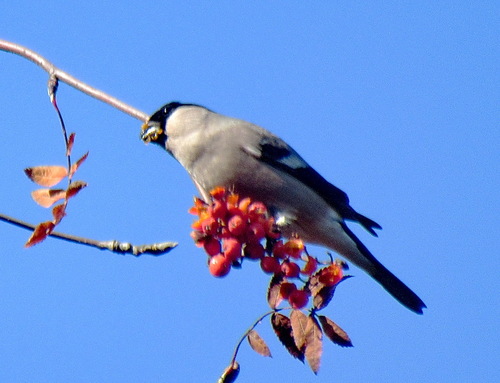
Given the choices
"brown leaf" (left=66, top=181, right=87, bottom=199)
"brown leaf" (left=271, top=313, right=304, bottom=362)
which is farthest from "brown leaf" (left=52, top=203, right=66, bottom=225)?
"brown leaf" (left=271, top=313, right=304, bottom=362)

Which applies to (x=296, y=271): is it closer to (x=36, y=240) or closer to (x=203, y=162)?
(x=36, y=240)

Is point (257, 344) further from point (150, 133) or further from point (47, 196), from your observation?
point (150, 133)

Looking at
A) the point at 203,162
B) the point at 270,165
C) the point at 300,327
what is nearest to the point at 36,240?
the point at 300,327

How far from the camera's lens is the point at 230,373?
2146mm

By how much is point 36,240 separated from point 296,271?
105 cm

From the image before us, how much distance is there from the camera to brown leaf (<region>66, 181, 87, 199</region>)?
2.05 metres

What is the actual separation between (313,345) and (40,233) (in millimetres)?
962

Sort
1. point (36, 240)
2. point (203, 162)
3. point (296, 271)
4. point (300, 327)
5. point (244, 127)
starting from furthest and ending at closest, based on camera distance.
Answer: point (244, 127) < point (203, 162) < point (296, 271) < point (300, 327) < point (36, 240)

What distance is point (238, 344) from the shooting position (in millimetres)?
2250

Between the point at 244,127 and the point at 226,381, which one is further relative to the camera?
the point at 244,127

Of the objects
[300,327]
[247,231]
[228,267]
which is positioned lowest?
[300,327]

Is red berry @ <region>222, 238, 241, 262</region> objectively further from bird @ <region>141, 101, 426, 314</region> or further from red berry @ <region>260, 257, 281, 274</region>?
bird @ <region>141, 101, 426, 314</region>

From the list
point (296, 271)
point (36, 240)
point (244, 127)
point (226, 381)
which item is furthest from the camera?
point (244, 127)

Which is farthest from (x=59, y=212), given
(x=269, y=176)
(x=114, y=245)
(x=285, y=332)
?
(x=269, y=176)
